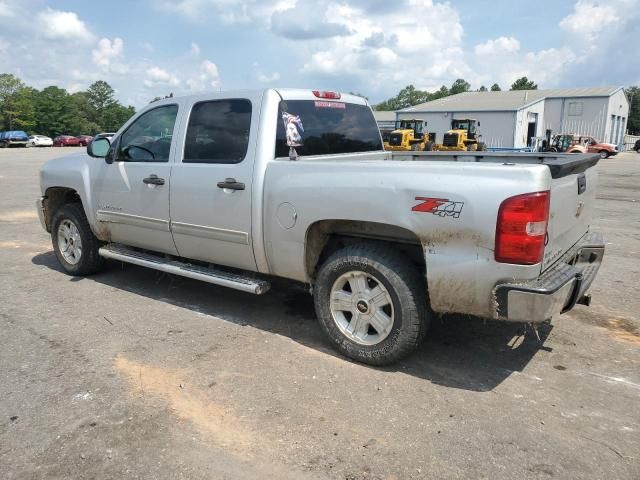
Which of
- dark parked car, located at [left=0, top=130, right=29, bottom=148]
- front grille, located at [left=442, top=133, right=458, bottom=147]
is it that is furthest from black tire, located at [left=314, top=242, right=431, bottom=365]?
dark parked car, located at [left=0, top=130, right=29, bottom=148]

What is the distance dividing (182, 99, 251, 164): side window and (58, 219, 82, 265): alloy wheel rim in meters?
2.13

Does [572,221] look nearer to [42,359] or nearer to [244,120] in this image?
[244,120]

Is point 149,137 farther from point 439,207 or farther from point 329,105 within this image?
point 439,207

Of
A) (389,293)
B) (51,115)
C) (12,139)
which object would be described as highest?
(51,115)

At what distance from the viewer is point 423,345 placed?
4.21 m

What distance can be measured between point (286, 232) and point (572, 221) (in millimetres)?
2103

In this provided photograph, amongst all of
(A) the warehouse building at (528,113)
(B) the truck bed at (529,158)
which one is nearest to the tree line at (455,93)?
(A) the warehouse building at (528,113)

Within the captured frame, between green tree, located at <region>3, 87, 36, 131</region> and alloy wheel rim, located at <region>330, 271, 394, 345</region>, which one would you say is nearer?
alloy wheel rim, located at <region>330, 271, 394, 345</region>

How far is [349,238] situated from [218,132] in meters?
1.51

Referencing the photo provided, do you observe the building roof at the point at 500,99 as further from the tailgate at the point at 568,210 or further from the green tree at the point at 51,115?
the green tree at the point at 51,115

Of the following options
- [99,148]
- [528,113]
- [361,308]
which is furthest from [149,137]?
[528,113]

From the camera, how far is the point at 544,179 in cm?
303

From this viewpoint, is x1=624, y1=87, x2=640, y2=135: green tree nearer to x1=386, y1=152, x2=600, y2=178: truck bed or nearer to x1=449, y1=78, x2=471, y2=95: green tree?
x1=449, y1=78, x2=471, y2=95: green tree

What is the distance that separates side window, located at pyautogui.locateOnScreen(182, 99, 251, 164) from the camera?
14.1 ft
